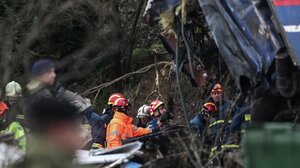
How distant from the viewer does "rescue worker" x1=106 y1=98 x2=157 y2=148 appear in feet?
30.9

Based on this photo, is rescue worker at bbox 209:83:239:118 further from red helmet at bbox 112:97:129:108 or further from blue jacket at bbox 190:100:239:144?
red helmet at bbox 112:97:129:108

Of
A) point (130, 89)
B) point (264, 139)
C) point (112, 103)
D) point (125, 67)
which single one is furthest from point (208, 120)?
point (125, 67)

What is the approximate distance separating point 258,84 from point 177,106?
6.60 m

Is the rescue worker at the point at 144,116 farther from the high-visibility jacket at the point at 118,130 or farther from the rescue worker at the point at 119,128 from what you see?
the high-visibility jacket at the point at 118,130

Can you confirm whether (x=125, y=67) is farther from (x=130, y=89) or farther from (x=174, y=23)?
(x=174, y=23)

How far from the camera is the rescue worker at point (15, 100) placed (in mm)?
A: 5188

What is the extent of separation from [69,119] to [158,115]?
23.7 ft

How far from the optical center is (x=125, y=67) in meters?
17.8

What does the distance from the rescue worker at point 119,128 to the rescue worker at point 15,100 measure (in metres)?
1.31

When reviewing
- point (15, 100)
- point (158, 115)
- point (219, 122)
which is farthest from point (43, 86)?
point (158, 115)

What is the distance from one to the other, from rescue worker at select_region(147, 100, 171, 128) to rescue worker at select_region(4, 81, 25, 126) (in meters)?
2.35

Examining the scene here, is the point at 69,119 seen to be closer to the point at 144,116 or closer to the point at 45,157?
the point at 45,157

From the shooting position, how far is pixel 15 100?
26.2 feet

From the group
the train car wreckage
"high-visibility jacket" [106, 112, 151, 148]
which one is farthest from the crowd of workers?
the train car wreckage
